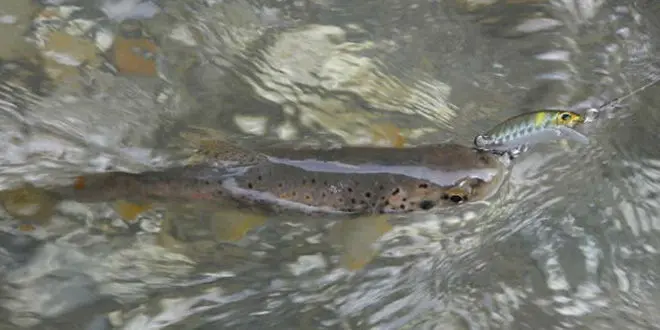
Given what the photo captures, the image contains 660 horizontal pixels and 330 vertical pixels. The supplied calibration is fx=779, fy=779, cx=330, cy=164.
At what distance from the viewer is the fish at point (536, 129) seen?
3.49 metres

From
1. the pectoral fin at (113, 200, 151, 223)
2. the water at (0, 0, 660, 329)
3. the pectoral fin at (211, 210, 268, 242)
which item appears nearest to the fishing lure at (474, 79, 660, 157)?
the water at (0, 0, 660, 329)

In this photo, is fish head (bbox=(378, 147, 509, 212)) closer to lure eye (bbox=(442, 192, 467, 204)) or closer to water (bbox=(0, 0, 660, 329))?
lure eye (bbox=(442, 192, 467, 204))

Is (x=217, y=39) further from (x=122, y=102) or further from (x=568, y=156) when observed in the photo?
(x=568, y=156)

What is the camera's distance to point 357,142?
3.93 meters

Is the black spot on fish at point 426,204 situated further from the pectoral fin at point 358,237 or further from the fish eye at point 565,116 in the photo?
the fish eye at point 565,116

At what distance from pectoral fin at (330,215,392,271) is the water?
0.05 m

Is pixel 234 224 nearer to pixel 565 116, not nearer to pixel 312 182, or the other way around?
pixel 312 182

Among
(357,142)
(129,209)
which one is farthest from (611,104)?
(129,209)

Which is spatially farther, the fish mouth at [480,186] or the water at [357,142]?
the fish mouth at [480,186]

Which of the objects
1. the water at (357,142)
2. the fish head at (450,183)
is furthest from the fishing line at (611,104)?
the fish head at (450,183)

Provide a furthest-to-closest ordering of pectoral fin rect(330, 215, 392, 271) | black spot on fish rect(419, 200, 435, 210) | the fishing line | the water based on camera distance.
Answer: the fishing line, black spot on fish rect(419, 200, 435, 210), pectoral fin rect(330, 215, 392, 271), the water

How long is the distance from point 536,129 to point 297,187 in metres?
1.12

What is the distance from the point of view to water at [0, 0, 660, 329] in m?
3.35

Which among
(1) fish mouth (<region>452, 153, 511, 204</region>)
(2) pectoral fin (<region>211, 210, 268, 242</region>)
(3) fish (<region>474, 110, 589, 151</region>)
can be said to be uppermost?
(3) fish (<region>474, 110, 589, 151</region>)
